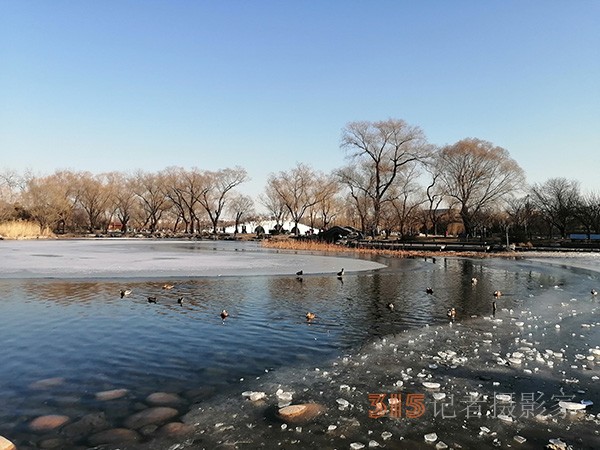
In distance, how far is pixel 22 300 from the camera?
14.2m

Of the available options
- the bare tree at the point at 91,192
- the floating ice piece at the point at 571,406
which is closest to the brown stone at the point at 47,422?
the floating ice piece at the point at 571,406

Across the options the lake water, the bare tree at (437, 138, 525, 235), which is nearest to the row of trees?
the bare tree at (437, 138, 525, 235)

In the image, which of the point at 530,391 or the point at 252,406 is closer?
the point at 252,406

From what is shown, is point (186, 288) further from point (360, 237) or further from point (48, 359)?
point (360, 237)

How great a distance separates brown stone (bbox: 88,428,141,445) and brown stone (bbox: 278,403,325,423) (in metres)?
1.81

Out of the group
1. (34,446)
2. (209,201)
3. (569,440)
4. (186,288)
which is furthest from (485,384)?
(209,201)

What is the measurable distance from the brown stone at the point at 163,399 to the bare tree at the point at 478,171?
62944 mm

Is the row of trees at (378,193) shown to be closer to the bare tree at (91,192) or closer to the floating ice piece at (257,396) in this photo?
the bare tree at (91,192)

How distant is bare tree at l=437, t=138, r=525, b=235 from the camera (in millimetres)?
62312

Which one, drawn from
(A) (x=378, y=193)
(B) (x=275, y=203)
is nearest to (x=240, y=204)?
(B) (x=275, y=203)

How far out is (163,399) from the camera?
6.32 metres

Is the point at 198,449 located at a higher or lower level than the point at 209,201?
lower

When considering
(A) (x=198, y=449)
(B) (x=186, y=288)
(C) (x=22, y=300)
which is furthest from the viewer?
(B) (x=186, y=288)

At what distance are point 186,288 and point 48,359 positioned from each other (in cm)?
960
